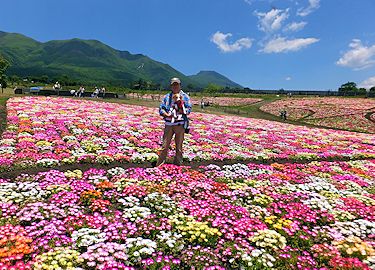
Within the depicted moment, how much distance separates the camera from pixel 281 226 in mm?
7641

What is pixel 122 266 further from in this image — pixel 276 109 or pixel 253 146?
pixel 276 109

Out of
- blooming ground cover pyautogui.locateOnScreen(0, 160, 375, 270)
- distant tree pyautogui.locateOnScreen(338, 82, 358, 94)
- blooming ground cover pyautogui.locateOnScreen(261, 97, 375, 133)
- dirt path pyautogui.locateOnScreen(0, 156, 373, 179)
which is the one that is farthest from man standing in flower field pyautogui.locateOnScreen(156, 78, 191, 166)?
distant tree pyautogui.locateOnScreen(338, 82, 358, 94)

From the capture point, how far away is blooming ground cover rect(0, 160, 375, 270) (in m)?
5.89

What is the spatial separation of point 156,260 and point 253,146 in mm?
13819

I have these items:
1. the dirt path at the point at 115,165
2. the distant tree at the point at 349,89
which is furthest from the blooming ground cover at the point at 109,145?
the distant tree at the point at 349,89

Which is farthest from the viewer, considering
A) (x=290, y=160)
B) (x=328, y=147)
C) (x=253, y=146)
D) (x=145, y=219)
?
(x=328, y=147)

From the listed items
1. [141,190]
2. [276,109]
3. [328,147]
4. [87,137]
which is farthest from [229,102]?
[141,190]

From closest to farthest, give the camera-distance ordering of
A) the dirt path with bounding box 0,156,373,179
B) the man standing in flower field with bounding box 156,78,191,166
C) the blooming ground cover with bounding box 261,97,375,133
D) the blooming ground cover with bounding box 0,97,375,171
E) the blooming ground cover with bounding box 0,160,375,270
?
the blooming ground cover with bounding box 0,160,375,270 < the dirt path with bounding box 0,156,373,179 < the man standing in flower field with bounding box 156,78,191,166 < the blooming ground cover with bounding box 0,97,375,171 < the blooming ground cover with bounding box 261,97,375,133

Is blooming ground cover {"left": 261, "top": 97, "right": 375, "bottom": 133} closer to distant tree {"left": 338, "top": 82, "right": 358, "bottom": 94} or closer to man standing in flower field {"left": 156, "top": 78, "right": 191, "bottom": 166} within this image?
distant tree {"left": 338, "top": 82, "right": 358, "bottom": 94}

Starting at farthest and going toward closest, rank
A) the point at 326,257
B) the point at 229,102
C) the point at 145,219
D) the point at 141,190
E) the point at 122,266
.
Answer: the point at 229,102, the point at 141,190, the point at 145,219, the point at 326,257, the point at 122,266

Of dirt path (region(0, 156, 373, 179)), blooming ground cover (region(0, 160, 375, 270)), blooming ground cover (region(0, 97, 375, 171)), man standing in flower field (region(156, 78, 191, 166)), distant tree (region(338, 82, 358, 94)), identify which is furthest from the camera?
distant tree (region(338, 82, 358, 94))

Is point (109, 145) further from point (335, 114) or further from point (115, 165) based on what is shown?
point (335, 114)

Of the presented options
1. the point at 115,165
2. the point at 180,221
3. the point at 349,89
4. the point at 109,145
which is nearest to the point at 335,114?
the point at 109,145

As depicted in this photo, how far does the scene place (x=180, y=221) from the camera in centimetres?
749
